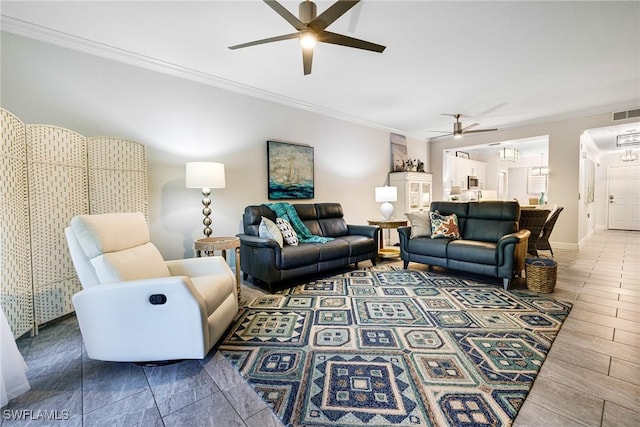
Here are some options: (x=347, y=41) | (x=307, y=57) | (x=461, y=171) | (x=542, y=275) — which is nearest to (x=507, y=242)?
(x=542, y=275)

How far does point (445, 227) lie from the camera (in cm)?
376

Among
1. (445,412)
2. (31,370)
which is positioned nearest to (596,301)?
(445,412)

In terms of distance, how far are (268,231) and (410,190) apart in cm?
393

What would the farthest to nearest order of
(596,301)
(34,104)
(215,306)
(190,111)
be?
(190,111), (596,301), (34,104), (215,306)

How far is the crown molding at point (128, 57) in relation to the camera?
2.38m

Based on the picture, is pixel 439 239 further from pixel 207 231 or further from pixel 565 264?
pixel 207 231

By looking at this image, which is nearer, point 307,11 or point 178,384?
point 178,384

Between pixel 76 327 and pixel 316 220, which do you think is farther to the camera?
pixel 316 220

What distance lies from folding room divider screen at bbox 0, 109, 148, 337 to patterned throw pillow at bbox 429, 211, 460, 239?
3.70 m

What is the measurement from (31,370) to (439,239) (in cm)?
398

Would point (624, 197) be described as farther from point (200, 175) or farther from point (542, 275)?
point (200, 175)

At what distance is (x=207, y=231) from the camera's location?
10.4ft

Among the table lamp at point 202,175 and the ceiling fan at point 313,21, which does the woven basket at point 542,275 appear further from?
the table lamp at point 202,175

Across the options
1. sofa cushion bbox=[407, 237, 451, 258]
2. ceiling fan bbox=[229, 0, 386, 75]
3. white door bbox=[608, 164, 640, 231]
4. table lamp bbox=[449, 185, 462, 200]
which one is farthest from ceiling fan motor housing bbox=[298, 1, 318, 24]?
white door bbox=[608, 164, 640, 231]
